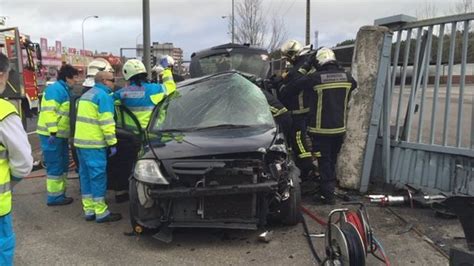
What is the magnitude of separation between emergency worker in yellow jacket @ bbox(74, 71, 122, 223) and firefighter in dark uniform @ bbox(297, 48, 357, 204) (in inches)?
95.0

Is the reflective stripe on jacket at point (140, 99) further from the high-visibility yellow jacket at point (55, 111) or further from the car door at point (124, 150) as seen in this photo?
the high-visibility yellow jacket at point (55, 111)

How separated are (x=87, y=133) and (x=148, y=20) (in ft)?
21.3

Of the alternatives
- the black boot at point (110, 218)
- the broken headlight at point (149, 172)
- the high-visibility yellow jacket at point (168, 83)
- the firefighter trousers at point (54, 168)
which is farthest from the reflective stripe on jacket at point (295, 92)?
the firefighter trousers at point (54, 168)

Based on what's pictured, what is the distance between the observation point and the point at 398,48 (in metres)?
6.30

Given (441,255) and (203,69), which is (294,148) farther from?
(203,69)

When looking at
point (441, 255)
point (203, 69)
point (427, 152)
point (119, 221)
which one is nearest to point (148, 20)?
point (203, 69)

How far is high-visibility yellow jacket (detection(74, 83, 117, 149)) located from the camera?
5.32m

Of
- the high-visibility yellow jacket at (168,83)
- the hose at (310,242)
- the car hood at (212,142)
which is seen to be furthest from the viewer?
the high-visibility yellow jacket at (168,83)

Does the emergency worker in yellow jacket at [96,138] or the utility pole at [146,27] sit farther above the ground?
the utility pole at [146,27]

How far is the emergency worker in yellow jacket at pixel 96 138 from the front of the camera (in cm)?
532

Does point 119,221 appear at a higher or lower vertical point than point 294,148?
lower

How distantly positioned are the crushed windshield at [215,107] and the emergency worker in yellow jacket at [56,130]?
4.64ft

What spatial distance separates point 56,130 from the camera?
238 inches

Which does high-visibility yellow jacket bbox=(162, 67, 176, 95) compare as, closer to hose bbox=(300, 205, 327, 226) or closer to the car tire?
the car tire
